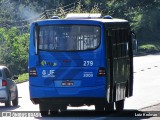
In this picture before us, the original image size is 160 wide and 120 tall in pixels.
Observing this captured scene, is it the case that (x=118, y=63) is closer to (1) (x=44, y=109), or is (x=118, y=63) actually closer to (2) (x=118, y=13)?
(1) (x=44, y=109)

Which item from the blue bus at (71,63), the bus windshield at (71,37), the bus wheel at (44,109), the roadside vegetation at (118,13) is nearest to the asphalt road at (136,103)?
the bus wheel at (44,109)

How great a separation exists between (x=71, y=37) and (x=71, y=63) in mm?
762

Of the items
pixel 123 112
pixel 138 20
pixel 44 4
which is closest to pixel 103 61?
pixel 123 112

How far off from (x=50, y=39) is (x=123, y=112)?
331 centimetres

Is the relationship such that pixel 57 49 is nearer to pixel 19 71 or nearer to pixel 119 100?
pixel 119 100

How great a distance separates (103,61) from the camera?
880 inches

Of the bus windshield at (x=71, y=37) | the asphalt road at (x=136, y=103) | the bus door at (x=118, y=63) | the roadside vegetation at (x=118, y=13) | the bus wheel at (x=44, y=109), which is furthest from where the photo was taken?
the roadside vegetation at (x=118, y=13)

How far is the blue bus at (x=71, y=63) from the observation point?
22344 millimetres

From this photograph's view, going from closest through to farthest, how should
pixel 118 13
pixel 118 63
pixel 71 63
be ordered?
pixel 71 63
pixel 118 63
pixel 118 13

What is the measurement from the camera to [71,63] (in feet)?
73.5

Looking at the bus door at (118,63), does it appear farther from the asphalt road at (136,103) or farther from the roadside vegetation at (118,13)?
the roadside vegetation at (118,13)

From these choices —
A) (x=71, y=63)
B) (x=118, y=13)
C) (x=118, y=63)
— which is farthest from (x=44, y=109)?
(x=118, y=13)

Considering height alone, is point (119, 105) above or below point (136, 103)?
above

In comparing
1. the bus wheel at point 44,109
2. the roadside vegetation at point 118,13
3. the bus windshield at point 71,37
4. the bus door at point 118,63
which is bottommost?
the roadside vegetation at point 118,13
